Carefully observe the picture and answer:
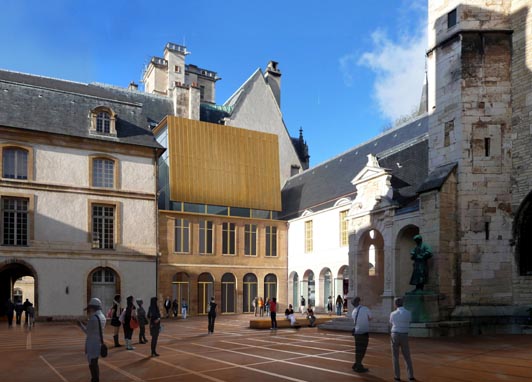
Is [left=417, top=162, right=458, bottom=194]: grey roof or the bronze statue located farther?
[left=417, top=162, right=458, bottom=194]: grey roof

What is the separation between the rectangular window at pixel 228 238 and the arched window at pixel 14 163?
12752 mm

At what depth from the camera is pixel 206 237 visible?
3297cm

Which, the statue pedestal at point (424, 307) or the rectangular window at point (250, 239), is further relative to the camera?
the rectangular window at point (250, 239)

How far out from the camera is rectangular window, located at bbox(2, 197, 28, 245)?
2567cm

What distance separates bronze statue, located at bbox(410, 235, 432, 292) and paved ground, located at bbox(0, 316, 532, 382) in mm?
2090

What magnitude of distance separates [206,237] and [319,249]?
24.3 feet

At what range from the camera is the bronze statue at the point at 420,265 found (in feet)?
54.4

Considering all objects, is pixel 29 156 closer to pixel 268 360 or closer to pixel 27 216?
pixel 27 216

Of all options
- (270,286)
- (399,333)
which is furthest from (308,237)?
(399,333)

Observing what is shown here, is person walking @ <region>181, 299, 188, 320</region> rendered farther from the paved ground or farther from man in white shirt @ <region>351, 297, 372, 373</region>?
man in white shirt @ <region>351, 297, 372, 373</region>

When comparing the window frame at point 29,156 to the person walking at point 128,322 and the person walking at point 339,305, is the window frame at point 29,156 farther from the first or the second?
the person walking at point 339,305

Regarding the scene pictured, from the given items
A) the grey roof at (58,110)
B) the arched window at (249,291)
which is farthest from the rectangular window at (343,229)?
the grey roof at (58,110)

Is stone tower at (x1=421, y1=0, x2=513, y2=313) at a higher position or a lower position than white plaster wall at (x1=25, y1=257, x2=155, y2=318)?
higher

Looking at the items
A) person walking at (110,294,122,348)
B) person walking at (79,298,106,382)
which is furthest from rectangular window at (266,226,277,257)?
person walking at (79,298,106,382)
